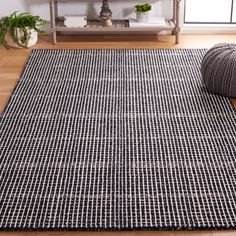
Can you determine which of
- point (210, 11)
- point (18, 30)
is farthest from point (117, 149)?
point (210, 11)

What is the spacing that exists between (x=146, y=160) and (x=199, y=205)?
1.33 ft

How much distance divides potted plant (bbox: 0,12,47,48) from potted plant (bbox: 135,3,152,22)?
2.43 feet

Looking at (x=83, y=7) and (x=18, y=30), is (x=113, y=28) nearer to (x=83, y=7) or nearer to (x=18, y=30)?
(x=83, y=7)

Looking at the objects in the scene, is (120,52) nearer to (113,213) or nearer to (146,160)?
(146,160)

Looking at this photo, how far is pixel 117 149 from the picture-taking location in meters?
2.57

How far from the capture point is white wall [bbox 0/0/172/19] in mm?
4262

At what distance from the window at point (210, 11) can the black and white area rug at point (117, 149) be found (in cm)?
89

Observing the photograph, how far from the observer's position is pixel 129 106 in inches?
119

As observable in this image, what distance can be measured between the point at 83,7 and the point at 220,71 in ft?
5.20

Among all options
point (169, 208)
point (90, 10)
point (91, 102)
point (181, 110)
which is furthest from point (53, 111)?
point (90, 10)

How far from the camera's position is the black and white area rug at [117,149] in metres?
2.12

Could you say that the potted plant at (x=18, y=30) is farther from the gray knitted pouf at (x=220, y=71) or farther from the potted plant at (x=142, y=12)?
the gray knitted pouf at (x=220, y=71)

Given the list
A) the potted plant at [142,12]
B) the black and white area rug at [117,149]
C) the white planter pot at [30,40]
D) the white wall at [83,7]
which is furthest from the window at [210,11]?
the white planter pot at [30,40]

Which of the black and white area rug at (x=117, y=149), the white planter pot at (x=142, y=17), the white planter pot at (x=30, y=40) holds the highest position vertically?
the white planter pot at (x=142, y=17)
